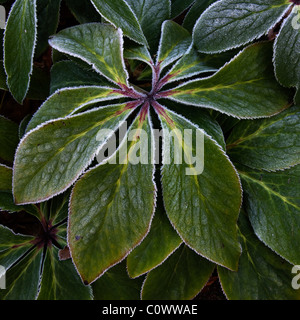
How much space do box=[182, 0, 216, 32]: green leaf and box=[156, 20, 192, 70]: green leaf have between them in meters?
0.07

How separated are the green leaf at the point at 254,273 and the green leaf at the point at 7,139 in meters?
0.58

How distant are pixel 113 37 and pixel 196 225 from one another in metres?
0.42

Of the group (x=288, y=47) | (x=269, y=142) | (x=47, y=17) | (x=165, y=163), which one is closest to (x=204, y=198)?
(x=165, y=163)

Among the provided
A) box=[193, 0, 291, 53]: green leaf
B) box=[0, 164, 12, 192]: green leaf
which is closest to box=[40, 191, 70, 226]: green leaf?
box=[0, 164, 12, 192]: green leaf


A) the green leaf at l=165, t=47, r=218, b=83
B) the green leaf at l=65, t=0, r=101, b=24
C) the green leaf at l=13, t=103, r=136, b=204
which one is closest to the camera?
the green leaf at l=13, t=103, r=136, b=204

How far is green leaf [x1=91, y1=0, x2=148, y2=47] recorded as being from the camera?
807mm

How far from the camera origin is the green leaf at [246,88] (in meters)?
0.83

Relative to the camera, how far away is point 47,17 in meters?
0.97

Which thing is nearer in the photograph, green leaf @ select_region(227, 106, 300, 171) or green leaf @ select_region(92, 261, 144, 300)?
green leaf @ select_region(227, 106, 300, 171)

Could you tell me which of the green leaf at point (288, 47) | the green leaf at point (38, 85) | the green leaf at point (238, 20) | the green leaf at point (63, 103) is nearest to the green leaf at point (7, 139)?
the green leaf at point (38, 85)

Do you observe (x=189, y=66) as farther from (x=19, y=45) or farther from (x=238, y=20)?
(x=19, y=45)

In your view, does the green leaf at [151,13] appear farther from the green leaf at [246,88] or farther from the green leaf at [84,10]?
the green leaf at [246,88]

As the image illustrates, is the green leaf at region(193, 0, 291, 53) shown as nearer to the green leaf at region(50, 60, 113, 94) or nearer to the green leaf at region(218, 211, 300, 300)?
the green leaf at region(50, 60, 113, 94)

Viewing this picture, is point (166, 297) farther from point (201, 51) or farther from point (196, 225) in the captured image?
point (201, 51)
